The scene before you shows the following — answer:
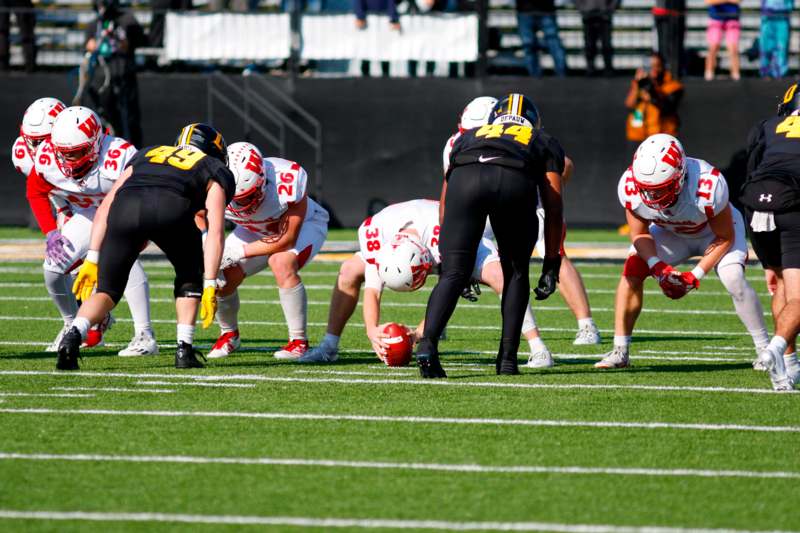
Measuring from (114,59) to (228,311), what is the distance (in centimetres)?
1081

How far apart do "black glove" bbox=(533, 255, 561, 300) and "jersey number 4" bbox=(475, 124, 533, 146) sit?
28.4 inches

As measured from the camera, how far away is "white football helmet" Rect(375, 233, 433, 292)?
8281 millimetres

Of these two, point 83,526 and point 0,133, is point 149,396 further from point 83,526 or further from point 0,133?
point 0,133

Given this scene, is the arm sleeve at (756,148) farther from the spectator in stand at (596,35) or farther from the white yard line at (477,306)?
the spectator in stand at (596,35)

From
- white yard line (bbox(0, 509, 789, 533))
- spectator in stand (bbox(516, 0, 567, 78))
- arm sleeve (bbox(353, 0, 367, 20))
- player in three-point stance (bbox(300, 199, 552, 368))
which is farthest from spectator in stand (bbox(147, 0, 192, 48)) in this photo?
white yard line (bbox(0, 509, 789, 533))

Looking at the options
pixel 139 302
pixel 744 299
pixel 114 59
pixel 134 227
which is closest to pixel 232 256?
pixel 139 302

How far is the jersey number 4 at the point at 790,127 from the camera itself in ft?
26.6

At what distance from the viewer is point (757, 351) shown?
8797 mm

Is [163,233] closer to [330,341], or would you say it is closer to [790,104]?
[330,341]

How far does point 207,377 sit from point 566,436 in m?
2.57

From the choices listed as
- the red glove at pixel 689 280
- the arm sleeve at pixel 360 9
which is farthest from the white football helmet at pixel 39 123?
the arm sleeve at pixel 360 9

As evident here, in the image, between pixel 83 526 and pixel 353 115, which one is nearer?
pixel 83 526

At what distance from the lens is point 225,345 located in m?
9.38

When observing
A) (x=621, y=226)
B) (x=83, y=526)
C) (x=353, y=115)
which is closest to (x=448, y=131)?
(x=353, y=115)
